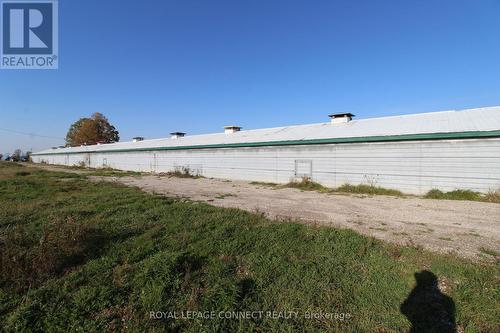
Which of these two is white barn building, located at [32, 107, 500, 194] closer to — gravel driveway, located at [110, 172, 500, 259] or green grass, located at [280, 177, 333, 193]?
green grass, located at [280, 177, 333, 193]

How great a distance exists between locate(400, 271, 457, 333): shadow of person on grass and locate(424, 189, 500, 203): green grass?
943 cm

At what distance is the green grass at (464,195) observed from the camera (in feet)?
34.7

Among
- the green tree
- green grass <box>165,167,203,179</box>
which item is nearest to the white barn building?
green grass <box>165,167,203,179</box>

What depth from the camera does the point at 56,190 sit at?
1293 cm

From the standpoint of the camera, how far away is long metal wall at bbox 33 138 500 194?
36.9 feet

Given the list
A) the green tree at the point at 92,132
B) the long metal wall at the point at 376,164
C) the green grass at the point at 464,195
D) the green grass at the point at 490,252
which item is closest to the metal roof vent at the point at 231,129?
the long metal wall at the point at 376,164

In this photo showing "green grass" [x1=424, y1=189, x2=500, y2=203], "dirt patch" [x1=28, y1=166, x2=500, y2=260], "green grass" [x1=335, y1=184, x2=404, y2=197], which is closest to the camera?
"dirt patch" [x1=28, y1=166, x2=500, y2=260]

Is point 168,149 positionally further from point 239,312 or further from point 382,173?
point 239,312

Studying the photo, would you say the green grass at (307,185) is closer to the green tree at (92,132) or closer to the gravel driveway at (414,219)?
the gravel driveway at (414,219)

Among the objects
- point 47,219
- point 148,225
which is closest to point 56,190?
point 47,219

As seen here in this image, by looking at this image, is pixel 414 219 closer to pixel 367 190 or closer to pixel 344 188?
pixel 367 190

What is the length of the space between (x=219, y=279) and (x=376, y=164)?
12.3 m

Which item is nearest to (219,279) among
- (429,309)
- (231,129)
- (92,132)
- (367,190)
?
(429,309)

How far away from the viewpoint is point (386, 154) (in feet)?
44.8
